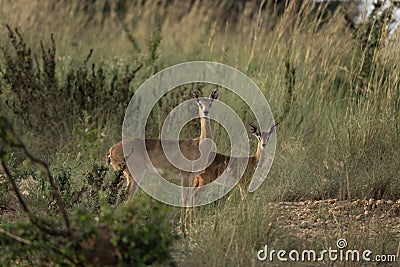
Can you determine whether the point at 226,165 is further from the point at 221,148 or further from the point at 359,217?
the point at 359,217

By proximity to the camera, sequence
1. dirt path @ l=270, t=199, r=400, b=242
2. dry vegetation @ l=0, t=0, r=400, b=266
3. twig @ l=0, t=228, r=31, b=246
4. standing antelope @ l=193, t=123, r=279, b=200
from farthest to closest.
A: standing antelope @ l=193, t=123, r=279, b=200 → dirt path @ l=270, t=199, r=400, b=242 → dry vegetation @ l=0, t=0, r=400, b=266 → twig @ l=0, t=228, r=31, b=246

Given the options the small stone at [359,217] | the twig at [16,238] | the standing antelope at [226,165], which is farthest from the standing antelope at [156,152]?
the twig at [16,238]

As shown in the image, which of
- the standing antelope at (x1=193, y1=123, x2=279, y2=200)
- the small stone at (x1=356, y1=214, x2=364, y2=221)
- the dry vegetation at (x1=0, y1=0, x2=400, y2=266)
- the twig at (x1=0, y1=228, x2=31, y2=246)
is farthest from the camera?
the standing antelope at (x1=193, y1=123, x2=279, y2=200)

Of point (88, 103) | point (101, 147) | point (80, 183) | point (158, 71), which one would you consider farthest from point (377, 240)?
point (158, 71)

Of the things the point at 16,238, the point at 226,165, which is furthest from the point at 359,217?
the point at 16,238

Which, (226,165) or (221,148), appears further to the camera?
(221,148)

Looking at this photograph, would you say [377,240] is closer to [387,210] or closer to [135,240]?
[387,210]

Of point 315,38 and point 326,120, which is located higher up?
point 315,38

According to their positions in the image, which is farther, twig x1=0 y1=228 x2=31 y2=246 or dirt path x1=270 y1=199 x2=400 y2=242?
dirt path x1=270 y1=199 x2=400 y2=242

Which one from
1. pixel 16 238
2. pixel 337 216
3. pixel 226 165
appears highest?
pixel 226 165

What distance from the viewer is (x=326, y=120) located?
572cm

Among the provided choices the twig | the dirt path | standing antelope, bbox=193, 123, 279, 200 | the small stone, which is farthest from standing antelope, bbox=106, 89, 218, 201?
the twig

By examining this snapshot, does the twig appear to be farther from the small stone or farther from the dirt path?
the small stone

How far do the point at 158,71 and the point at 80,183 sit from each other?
2.38m
